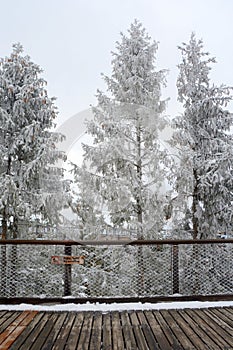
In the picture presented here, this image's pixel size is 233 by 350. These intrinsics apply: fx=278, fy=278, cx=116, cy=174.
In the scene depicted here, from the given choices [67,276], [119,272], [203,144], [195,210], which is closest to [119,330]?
[67,276]

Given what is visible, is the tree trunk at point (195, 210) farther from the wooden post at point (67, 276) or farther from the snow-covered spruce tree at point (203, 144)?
the wooden post at point (67, 276)

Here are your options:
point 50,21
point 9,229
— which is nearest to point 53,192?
point 9,229

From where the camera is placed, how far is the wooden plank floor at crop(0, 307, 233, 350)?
2182 millimetres

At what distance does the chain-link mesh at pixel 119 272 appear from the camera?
14.3 ft

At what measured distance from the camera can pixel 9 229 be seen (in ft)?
21.0

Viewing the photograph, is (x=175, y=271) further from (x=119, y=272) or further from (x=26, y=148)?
(x=26, y=148)

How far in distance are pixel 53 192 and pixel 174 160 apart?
2.79m

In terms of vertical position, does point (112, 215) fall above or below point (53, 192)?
below

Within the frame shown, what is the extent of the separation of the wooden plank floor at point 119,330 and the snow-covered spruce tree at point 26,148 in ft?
10.9

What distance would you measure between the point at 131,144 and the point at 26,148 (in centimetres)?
237

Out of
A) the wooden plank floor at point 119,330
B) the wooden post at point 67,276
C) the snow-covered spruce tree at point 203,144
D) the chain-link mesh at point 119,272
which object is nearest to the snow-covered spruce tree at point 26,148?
the chain-link mesh at point 119,272

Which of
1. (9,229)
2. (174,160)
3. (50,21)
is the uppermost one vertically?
(50,21)

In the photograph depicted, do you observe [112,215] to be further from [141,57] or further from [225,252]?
[141,57]

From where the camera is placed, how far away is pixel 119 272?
213 inches
